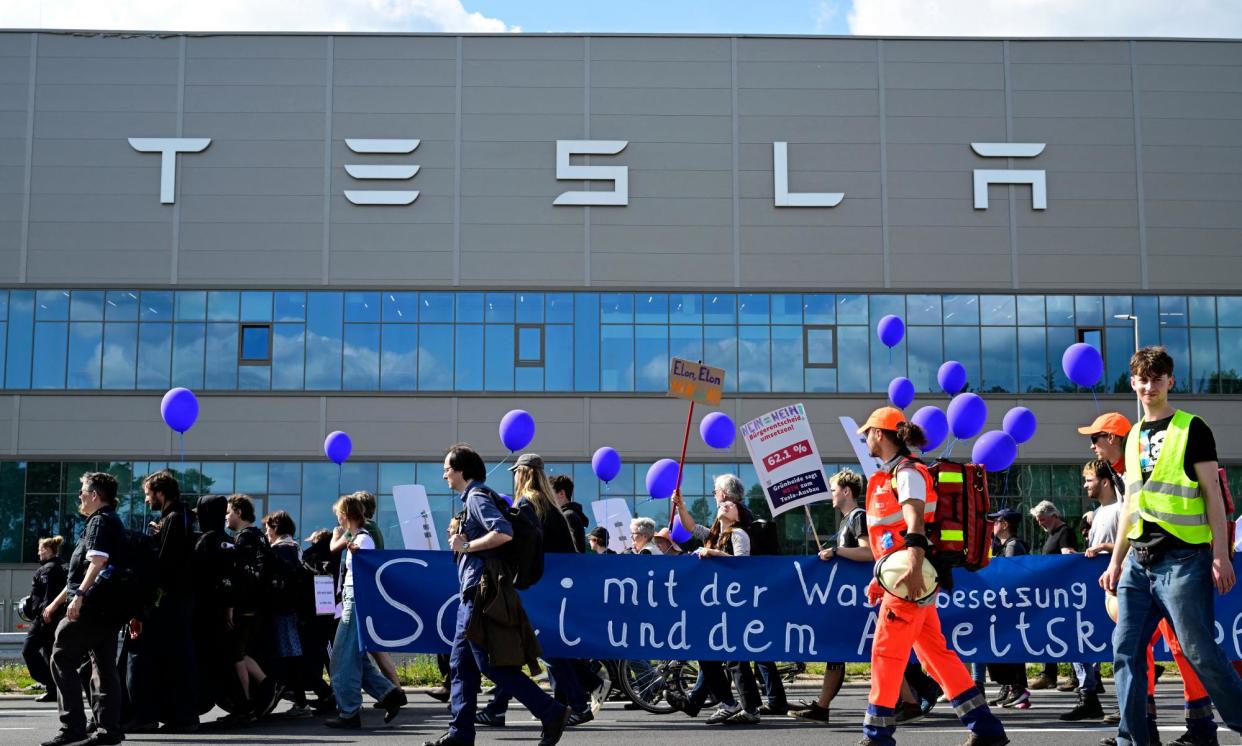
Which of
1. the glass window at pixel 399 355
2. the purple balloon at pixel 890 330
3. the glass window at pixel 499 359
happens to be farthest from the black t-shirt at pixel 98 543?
the glass window at pixel 399 355

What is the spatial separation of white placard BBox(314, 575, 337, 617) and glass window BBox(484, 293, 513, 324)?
2250 cm

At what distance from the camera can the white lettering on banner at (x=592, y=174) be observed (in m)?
34.0

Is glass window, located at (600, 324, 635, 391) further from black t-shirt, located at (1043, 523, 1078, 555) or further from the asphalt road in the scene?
the asphalt road

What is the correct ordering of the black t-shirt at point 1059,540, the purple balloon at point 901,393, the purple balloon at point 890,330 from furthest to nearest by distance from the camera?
the purple balloon at point 890,330 → the purple balloon at point 901,393 → the black t-shirt at point 1059,540

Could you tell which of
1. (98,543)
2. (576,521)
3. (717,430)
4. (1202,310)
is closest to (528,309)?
(717,430)

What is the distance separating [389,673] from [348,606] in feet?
4.23

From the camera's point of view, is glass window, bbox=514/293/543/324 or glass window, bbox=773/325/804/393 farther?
glass window, bbox=773/325/804/393

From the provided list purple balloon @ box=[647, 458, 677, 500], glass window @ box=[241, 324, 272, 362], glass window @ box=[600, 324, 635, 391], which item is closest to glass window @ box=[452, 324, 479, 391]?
glass window @ box=[600, 324, 635, 391]

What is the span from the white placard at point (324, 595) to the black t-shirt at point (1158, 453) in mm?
6724

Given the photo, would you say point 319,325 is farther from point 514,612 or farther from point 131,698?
point 514,612

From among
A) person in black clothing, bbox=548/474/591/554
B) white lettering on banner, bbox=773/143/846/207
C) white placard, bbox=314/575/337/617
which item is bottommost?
white placard, bbox=314/575/337/617

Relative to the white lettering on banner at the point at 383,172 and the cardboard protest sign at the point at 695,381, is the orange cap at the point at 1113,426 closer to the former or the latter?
the cardboard protest sign at the point at 695,381

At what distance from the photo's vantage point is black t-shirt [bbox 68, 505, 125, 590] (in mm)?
9094

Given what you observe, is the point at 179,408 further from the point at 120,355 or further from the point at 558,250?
the point at 558,250
